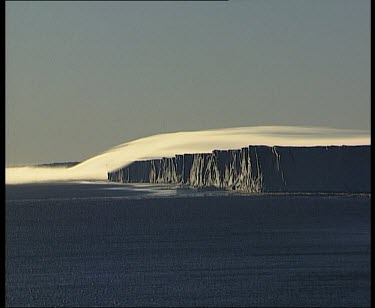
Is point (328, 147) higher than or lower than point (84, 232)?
higher

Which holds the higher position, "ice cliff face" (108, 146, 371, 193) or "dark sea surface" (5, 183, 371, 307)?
"ice cliff face" (108, 146, 371, 193)

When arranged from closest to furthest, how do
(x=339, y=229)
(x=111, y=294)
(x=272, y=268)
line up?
(x=111, y=294) → (x=272, y=268) → (x=339, y=229)

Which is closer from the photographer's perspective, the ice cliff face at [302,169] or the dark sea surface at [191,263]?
the dark sea surface at [191,263]

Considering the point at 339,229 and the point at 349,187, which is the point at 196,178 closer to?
the point at 349,187

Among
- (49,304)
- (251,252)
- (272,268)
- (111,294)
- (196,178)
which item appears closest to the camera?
(49,304)

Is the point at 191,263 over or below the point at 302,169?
A: below

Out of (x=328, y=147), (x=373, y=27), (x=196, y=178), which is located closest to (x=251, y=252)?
(x=373, y=27)

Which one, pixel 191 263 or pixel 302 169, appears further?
pixel 302 169

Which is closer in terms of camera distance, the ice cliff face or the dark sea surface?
the dark sea surface
